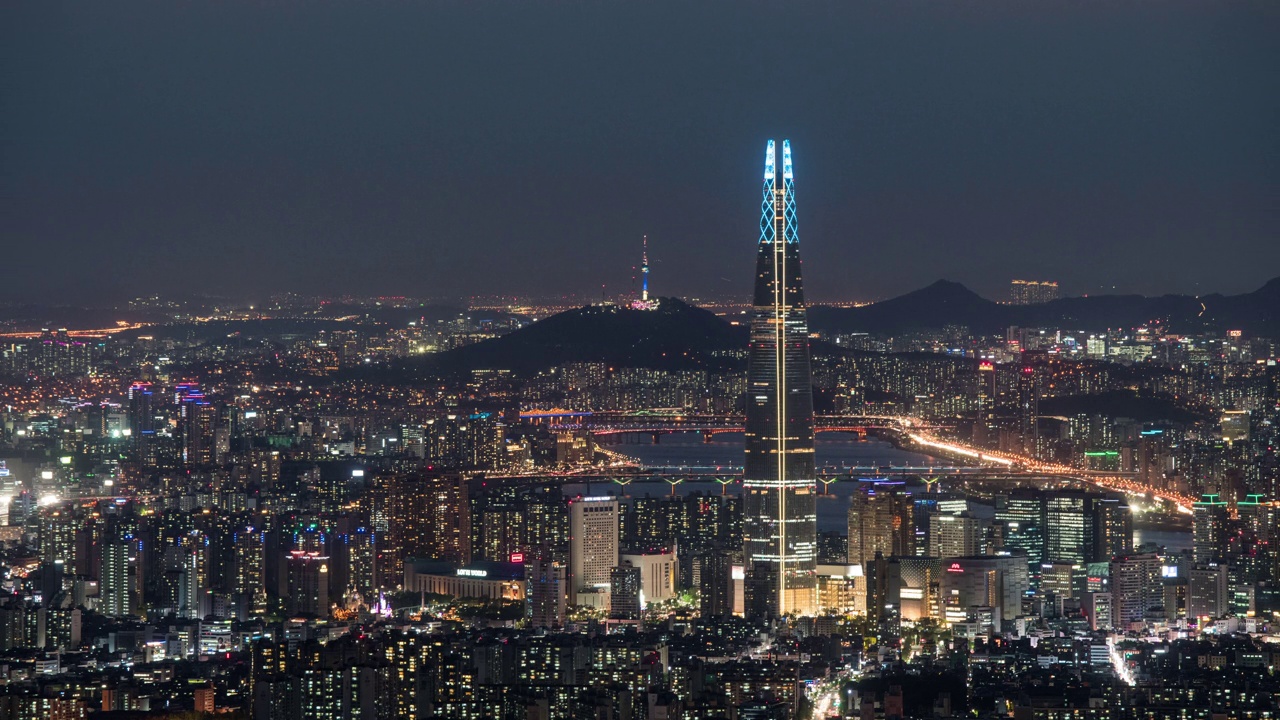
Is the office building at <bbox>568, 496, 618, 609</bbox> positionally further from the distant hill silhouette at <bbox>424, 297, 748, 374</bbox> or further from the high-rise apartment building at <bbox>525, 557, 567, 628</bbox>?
the distant hill silhouette at <bbox>424, 297, 748, 374</bbox>

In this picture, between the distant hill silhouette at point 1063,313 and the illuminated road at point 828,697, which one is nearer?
the illuminated road at point 828,697

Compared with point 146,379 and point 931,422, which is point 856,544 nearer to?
point 146,379

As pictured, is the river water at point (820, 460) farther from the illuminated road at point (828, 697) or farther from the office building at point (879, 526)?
the illuminated road at point (828, 697)

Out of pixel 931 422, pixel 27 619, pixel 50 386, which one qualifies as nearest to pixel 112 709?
pixel 27 619

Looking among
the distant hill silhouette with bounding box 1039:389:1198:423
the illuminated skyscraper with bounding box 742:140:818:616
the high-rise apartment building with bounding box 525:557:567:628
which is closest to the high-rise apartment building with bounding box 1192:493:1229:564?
the illuminated skyscraper with bounding box 742:140:818:616

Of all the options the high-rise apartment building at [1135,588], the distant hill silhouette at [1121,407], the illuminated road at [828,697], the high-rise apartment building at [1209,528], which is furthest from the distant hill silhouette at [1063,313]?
the illuminated road at [828,697]

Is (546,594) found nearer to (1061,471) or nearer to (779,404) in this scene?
(779,404)
